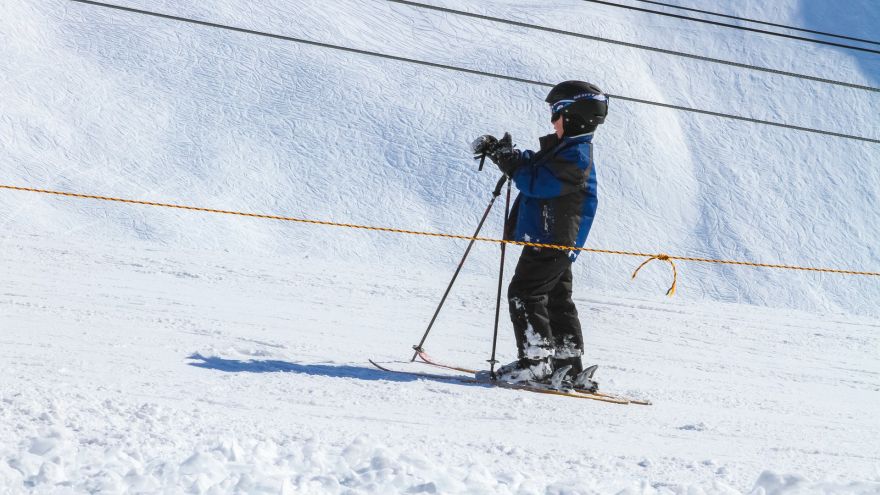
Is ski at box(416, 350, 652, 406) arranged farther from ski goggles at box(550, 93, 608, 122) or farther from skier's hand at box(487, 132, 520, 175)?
ski goggles at box(550, 93, 608, 122)

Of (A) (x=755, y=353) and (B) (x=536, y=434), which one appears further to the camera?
(A) (x=755, y=353)

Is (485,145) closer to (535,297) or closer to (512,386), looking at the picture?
(535,297)

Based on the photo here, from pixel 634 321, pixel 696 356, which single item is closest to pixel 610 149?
pixel 634 321

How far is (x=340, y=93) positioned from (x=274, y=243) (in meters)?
7.24

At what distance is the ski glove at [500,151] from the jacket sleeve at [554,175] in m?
0.07

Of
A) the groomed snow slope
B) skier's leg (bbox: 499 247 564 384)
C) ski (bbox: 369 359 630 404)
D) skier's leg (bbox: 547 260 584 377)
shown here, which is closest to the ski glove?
skier's leg (bbox: 499 247 564 384)

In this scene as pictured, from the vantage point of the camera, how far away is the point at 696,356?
26.2 feet

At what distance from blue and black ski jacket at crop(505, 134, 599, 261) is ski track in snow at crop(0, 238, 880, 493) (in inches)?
36.5

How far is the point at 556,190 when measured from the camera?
5.25 m

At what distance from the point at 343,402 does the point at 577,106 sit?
208cm

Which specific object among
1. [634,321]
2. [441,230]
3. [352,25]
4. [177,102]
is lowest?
[634,321]

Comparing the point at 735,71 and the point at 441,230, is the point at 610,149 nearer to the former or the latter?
the point at 441,230

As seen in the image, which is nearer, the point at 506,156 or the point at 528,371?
the point at 506,156

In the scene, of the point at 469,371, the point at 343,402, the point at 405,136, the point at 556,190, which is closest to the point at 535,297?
the point at 556,190
